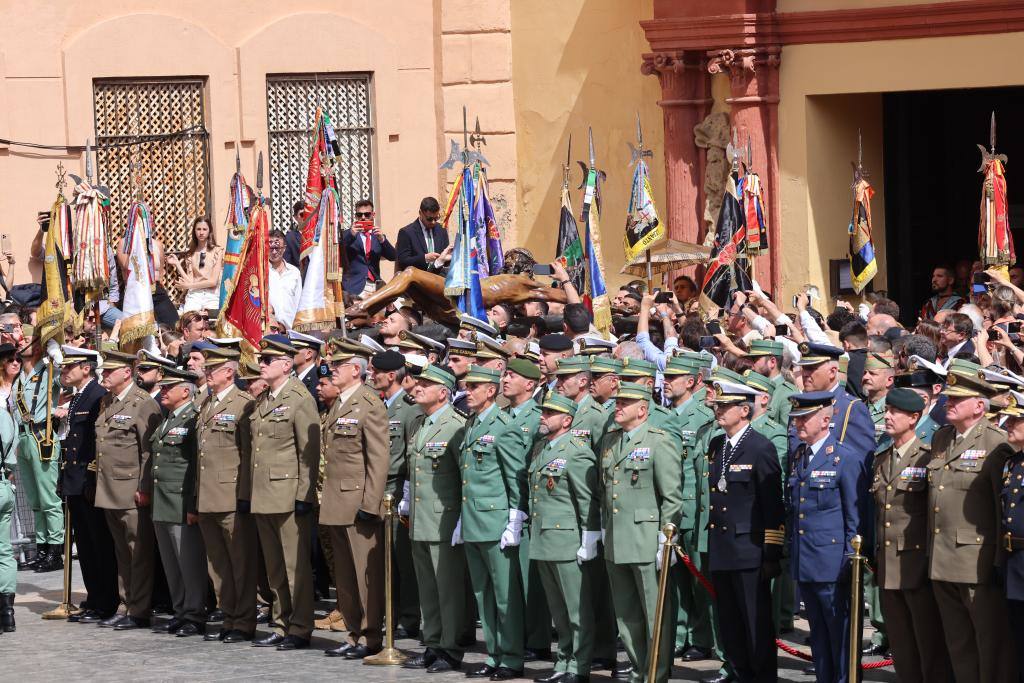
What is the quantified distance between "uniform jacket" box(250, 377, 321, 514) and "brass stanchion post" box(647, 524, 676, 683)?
2.69 metres

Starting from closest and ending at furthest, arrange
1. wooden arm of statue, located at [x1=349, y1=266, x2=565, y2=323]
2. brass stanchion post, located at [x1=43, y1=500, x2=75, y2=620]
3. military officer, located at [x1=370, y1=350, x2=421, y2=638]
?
1. military officer, located at [x1=370, y1=350, x2=421, y2=638]
2. brass stanchion post, located at [x1=43, y1=500, x2=75, y2=620]
3. wooden arm of statue, located at [x1=349, y1=266, x2=565, y2=323]

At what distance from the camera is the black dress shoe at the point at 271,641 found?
39.7ft

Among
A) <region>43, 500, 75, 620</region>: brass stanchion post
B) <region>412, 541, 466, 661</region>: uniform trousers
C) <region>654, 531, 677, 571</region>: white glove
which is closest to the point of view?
<region>654, 531, 677, 571</region>: white glove

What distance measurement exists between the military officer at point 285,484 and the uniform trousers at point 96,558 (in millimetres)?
1500

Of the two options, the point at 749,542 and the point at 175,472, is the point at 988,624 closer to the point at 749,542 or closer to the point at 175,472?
the point at 749,542

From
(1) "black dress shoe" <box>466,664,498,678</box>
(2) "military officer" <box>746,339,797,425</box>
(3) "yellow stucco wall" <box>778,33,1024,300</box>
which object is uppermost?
(3) "yellow stucco wall" <box>778,33,1024,300</box>

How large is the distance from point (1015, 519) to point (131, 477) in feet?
20.0

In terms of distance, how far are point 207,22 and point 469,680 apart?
10612 millimetres

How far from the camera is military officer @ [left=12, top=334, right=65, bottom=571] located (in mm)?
15281

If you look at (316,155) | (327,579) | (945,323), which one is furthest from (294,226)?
(945,323)

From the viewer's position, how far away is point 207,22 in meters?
19.9

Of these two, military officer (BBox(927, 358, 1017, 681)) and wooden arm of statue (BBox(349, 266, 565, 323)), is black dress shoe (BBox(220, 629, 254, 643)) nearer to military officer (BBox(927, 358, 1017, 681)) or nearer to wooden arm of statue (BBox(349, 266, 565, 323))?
wooden arm of statue (BBox(349, 266, 565, 323))

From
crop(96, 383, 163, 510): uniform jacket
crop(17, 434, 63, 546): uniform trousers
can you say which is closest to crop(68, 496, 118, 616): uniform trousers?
crop(96, 383, 163, 510): uniform jacket

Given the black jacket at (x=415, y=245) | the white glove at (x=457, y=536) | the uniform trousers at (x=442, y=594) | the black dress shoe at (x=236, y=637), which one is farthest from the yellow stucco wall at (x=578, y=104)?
the white glove at (x=457, y=536)
